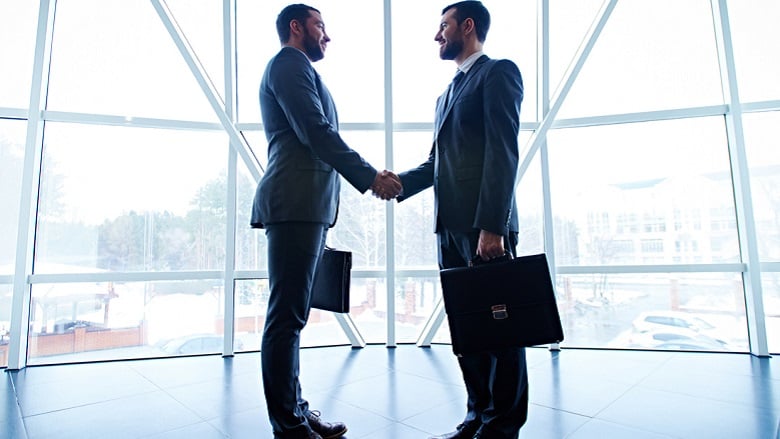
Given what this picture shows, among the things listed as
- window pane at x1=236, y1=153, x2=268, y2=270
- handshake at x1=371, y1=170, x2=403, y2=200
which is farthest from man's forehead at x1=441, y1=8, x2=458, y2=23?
window pane at x1=236, y1=153, x2=268, y2=270

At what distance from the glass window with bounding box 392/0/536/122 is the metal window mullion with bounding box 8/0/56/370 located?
2.98 meters

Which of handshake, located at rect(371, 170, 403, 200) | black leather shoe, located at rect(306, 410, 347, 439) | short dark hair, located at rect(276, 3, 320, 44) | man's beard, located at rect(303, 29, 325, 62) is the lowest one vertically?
black leather shoe, located at rect(306, 410, 347, 439)

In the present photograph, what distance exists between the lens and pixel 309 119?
1.57 m

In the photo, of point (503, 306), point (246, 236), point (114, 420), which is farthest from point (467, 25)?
point (246, 236)

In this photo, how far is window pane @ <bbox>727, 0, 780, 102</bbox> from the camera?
3.32 meters

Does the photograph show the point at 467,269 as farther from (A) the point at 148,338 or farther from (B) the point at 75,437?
(A) the point at 148,338

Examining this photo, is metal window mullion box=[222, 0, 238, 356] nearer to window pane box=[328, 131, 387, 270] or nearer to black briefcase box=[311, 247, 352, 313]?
window pane box=[328, 131, 387, 270]

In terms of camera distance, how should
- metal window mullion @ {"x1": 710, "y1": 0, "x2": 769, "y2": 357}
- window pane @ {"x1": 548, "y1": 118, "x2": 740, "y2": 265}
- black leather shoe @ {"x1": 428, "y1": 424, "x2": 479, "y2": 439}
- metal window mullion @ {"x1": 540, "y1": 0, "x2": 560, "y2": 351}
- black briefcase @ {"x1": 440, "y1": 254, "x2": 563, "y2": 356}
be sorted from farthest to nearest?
1. metal window mullion @ {"x1": 540, "y1": 0, "x2": 560, "y2": 351}
2. window pane @ {"x1": 548, "y1": 118, "x2": 740, "y2": 265}
3. metal window mullion @ {"x1": 710, "y1": 0, "x2": 769, "y2": 357}
4. black leather shoe @ {"x1": 428, "y1": 424, "x2": 479, "y2": 439}
5. black briefcase @ {"x1": 440, "y1": 254, "x2": 563, "y2": 356}

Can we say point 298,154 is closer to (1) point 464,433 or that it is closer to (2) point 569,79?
(1) point 464,433

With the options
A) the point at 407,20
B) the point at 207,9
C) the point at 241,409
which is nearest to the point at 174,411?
the point at 241,409

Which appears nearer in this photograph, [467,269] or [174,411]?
[467,269]

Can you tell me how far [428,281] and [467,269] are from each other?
2397mm

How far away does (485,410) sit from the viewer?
1535mm

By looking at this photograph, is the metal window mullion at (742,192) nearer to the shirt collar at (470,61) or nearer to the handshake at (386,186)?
the shirt collar at (470,61)
